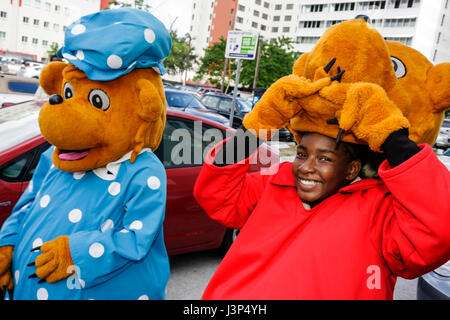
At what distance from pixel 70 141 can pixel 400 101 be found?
4.89 ft

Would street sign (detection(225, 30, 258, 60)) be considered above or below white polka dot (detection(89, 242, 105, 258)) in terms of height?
above

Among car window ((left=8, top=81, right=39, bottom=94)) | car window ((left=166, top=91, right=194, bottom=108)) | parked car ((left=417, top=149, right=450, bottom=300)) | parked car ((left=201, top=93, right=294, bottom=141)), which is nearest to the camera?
parked car ((left=417, top=149, right=450, bottom=300))

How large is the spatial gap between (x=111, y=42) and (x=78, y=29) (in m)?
0.22

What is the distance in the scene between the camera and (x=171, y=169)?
138 inches

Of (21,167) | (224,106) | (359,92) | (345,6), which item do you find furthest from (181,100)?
(345,6)

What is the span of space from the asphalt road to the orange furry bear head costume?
2.54 metres

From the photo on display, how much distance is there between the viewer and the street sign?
7797mm

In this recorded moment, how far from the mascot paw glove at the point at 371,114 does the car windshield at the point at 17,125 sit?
2545 millimetres

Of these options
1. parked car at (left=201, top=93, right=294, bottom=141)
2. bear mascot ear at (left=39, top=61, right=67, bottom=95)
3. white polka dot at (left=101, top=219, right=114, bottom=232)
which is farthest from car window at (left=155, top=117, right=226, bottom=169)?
parked car at (left=201, top=93, right=294, bottom=141)

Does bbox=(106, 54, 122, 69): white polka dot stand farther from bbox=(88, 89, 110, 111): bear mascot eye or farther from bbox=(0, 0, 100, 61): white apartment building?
bbox=(0, 0, 100, 61): white apartment building

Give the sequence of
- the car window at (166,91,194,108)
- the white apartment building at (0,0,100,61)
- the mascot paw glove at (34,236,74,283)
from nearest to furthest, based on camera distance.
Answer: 1. the mascot paw glove at (34,236,74,283)
2. the car window at (166,91,194,108)
3. the white apartment building at (0,0,100,61)

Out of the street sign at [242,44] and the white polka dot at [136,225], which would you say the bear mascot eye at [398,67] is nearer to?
the white polka dot at [136,225]
